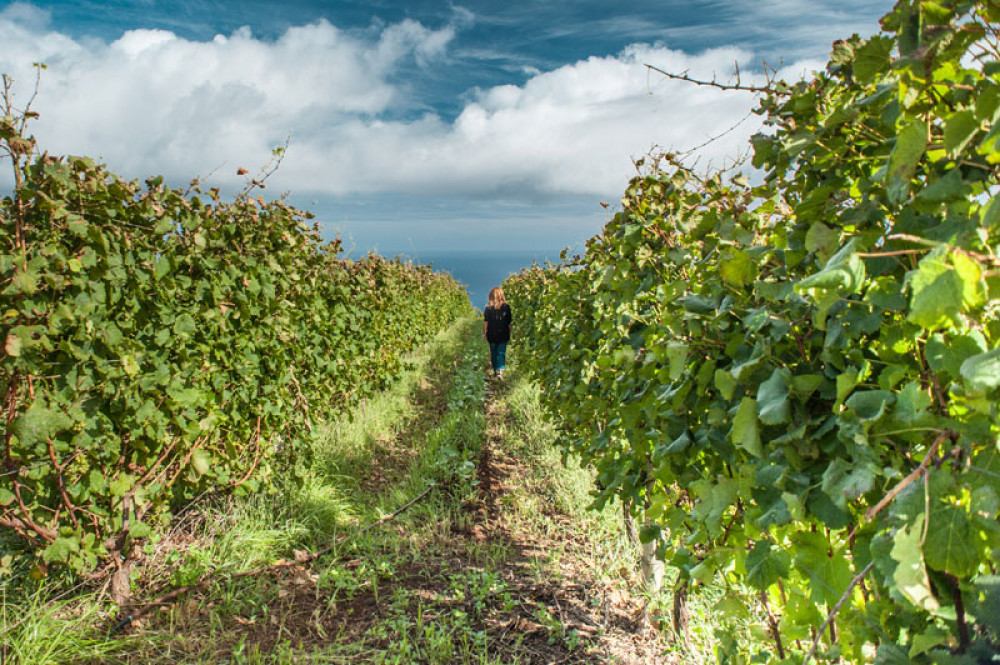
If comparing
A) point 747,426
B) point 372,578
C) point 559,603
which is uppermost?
point 747,426

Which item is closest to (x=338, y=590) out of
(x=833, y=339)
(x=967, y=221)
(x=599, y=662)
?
(x=599, y=662)

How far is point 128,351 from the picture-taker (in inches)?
118

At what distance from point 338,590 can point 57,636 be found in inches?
54.8

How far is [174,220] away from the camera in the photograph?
3455 millimetres

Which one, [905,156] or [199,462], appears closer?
[905,156]

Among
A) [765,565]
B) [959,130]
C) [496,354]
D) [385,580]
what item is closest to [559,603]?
[385,580]

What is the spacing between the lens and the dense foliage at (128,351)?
8.57 ft

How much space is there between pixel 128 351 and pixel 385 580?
2054 millimetres

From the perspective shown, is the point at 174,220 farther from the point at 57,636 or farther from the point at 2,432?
the point at 57,636

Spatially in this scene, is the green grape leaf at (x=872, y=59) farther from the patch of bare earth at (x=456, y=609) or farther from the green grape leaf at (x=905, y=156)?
the patch of bare earth at (x=456, y=609)

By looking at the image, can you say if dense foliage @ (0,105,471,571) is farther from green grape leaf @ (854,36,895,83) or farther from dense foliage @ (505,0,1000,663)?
green grape leaf @ (854,36,895,83)

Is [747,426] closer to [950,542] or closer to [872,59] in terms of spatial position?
[950,542]

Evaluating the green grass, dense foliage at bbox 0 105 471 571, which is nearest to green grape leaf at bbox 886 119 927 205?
the green grass

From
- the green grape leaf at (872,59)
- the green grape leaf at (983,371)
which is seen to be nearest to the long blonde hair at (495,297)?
the green grape leaf at (872,59)
